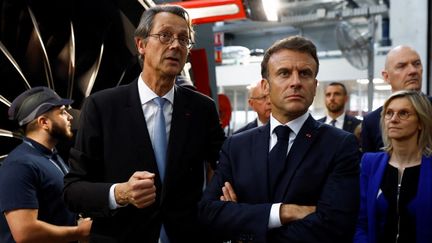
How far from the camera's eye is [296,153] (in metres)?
1.90

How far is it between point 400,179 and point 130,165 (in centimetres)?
148

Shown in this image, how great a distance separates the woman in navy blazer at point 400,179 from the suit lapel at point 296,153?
0.85 meters

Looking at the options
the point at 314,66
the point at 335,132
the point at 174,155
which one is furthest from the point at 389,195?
the point at 174,155

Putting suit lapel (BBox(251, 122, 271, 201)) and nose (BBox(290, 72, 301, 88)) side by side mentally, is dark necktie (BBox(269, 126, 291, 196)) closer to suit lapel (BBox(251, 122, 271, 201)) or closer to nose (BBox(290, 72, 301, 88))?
suit lapel (BBox(251, 122, 271, 201))

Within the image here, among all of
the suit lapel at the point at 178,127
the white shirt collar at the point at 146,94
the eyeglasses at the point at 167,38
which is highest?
the eyeglasses at the point at 167,38

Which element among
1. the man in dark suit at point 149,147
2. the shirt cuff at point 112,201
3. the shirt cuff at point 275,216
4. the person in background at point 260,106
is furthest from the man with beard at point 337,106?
the shirt cuff at point 112,201

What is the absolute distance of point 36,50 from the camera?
12.7ft

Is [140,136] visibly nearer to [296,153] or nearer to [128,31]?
[296,153]

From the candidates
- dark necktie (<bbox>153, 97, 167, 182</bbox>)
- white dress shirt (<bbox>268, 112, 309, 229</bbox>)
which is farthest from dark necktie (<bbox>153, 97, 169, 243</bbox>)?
white dress shirt (<bbox>268, 112, 309, 229</bbox>)

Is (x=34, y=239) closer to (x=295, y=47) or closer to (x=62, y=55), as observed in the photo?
(x=295, y=47)

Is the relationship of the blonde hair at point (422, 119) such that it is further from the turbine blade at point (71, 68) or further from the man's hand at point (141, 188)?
the turbine blade at point (71, 68)

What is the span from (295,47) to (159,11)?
636mm

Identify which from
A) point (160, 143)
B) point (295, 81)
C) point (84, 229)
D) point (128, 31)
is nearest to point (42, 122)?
point (84, 229)

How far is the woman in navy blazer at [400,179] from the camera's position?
2.45 metres
